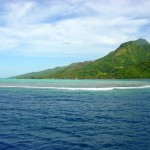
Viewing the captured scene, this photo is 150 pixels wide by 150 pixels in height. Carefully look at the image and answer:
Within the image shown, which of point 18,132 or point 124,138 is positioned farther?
point 18,132

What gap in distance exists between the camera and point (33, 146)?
23297mm

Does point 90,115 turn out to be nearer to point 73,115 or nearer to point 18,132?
point 73,115

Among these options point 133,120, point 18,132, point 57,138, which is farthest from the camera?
point 133,120

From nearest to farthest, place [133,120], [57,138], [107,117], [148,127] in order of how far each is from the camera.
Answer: [57,138] < [148,127] < [133,120] < [107,117]

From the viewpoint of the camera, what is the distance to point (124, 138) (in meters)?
26.3

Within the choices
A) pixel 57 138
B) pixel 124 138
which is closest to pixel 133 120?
pixel 124 138

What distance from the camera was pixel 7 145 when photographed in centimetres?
2364

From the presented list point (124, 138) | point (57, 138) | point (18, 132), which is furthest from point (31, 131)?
point (124, 138)

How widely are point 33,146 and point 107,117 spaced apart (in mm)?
16646

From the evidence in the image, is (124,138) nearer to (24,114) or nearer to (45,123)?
(45,123)

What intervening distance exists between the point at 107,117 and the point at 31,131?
1272 cm

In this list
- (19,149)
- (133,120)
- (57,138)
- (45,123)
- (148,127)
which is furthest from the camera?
(133,120)

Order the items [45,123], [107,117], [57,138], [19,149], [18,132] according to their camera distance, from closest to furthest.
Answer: [19,149], [57,138], [18,132], [45,123], [107,117]

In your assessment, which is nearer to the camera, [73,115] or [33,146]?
[33,146]
